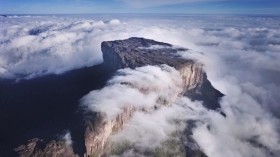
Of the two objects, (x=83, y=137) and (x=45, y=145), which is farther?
(x=83, y=137)

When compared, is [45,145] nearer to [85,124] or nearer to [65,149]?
[65,149]

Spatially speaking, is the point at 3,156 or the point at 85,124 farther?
the point at 85,124

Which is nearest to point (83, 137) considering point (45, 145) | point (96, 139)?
point (96, 139)

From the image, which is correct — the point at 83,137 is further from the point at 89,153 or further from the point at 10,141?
the point at 10,141

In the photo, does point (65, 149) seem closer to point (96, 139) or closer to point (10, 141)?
point (96, 139)

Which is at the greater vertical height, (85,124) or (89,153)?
(85,124)

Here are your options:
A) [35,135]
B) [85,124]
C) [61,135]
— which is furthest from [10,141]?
[85,124]

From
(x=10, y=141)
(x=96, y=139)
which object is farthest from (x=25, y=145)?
(x=96, y=139)
